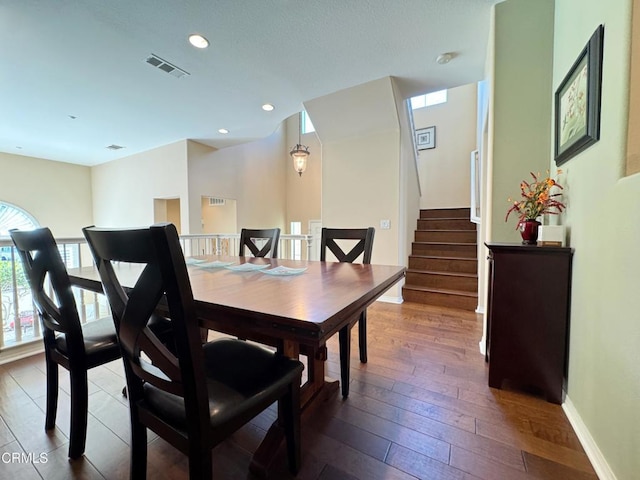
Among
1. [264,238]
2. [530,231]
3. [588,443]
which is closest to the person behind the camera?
[588,443]

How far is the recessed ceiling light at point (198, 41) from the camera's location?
230 cm

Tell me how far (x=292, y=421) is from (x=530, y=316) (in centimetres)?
148

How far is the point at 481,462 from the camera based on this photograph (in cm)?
116

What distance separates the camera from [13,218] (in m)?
5.67

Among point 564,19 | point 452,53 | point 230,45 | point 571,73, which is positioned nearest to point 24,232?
point 230,45

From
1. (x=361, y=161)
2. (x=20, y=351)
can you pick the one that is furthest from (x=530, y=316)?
(x=20, y=351)

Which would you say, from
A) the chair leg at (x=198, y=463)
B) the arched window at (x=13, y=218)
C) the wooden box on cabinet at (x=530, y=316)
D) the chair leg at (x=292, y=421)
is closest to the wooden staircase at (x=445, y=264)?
the wooden box on cabinet at (x=530, y=316)

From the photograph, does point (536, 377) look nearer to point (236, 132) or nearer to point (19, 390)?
point (19, 390)

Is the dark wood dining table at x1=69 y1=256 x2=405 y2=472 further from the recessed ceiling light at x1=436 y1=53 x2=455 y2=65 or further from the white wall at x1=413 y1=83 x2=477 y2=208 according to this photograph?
the white wall at x1=413 y1=83 x2=477 y2=208

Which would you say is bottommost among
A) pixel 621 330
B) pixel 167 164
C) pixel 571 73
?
→ pixel 621 330

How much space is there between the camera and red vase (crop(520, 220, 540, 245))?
5.61 feet

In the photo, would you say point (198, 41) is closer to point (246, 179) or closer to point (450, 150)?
point (246, 179)

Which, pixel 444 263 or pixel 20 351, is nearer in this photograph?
pixel 20 351

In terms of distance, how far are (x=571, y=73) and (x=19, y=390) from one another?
147 inches
